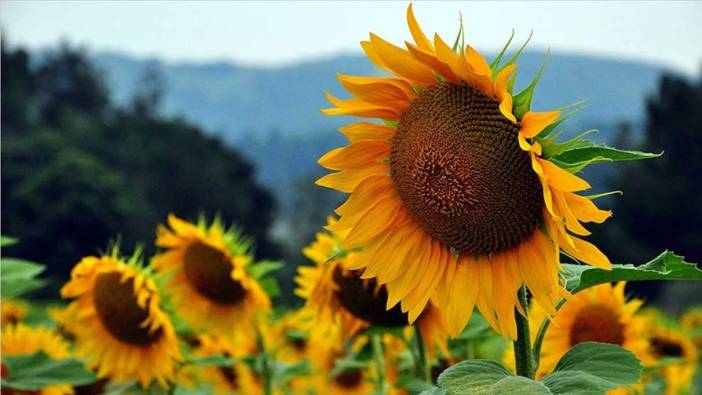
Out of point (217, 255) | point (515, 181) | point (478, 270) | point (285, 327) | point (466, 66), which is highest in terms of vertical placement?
point (466, 66)

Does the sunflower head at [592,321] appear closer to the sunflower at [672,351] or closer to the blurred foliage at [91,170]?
the sunflower at [672,351]

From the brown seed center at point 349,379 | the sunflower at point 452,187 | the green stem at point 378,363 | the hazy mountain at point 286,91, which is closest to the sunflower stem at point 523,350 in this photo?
the sunflower at point 452,187

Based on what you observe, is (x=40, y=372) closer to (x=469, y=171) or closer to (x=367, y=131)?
(x=367, y=131)

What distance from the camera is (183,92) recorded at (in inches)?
5684

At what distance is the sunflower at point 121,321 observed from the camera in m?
2.74

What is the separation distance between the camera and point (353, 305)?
2.56 m

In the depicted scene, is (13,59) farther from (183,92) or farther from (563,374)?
(183,92)

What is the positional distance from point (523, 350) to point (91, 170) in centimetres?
3366

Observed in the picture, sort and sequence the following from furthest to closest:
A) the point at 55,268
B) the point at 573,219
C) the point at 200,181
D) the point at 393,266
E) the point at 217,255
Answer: the point at 200,181
the point at 55,268
the point at 217,255
the point at 393,266
the point at 573,219

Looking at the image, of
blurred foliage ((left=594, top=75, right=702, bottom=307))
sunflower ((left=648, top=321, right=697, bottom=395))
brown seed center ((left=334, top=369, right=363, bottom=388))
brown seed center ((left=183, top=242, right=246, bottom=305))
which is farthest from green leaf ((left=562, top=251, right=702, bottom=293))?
blurred foliage ((left=594, top=75, right=702, bottom=307))

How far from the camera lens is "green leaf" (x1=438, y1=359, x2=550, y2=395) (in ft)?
4.31

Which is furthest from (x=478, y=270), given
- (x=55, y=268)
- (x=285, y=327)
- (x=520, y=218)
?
(x=55, y=268)

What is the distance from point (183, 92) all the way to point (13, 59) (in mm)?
105419

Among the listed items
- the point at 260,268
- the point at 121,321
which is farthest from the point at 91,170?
the point at 121,321
